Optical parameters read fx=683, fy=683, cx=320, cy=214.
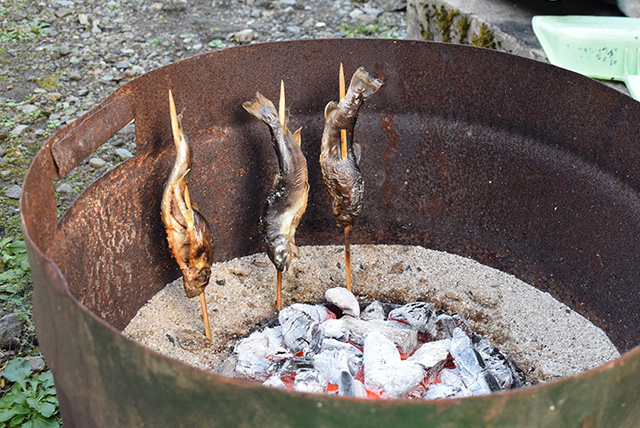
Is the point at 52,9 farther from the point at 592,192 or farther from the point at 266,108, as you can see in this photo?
the point at 592,192

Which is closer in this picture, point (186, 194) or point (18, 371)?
point (186, 194)

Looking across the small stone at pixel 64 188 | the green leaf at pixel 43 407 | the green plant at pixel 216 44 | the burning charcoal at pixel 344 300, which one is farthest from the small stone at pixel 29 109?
the burning charcoal at pixel 344 300

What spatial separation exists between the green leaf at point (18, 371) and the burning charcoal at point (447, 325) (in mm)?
1622

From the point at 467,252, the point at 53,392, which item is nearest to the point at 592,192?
the point at 467,252

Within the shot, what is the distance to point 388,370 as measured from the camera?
2242 millimetres

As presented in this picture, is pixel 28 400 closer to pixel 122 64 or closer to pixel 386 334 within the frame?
pixel 386 334

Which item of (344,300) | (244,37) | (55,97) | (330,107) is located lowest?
(344,300)

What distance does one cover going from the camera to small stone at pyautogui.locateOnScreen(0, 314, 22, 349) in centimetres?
287

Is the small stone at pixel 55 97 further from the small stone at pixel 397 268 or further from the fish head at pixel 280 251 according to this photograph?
the small stone at pixel 397 268

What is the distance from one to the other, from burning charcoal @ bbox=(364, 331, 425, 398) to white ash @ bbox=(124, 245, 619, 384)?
21 cm

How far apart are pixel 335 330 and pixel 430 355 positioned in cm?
36

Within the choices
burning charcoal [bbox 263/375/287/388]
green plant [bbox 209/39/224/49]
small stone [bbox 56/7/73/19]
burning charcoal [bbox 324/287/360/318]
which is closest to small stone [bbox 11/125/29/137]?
green plant [bbox 209/39/224/49]

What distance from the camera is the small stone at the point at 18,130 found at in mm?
4188

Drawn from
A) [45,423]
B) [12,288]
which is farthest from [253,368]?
[12,288]
